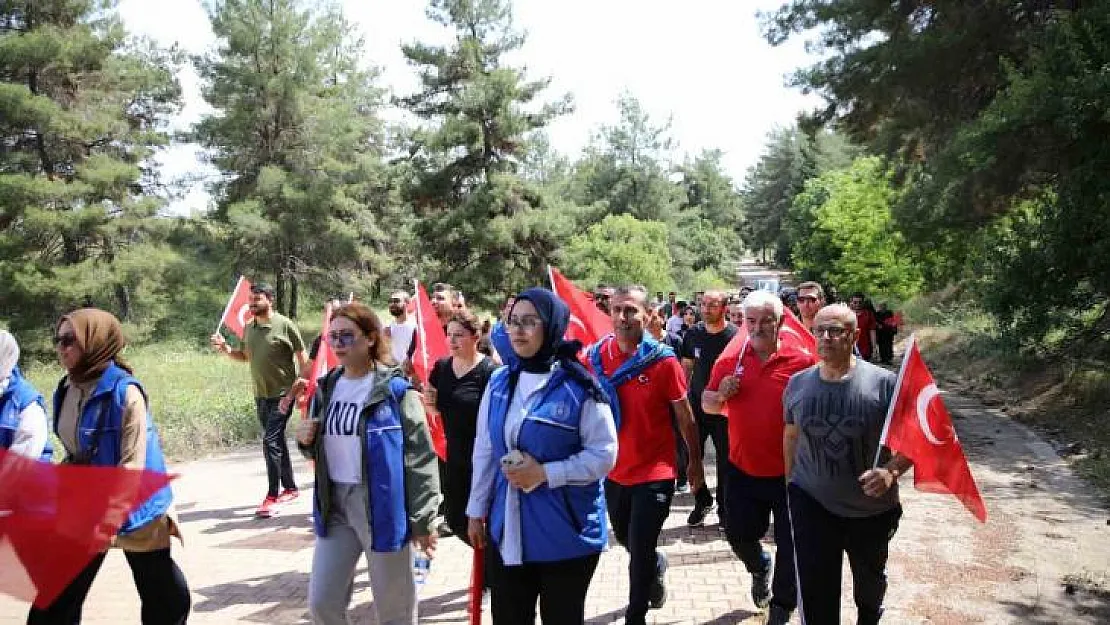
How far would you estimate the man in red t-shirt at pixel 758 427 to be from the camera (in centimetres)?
471

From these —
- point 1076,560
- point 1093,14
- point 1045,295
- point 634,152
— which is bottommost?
point 1076,560

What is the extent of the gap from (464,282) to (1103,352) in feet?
77.8

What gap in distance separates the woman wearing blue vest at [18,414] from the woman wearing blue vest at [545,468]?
2.07 metres

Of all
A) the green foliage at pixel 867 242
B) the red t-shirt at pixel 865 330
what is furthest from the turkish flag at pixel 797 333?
the green foliage at pixel 867 242

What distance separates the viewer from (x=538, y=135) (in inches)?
1352

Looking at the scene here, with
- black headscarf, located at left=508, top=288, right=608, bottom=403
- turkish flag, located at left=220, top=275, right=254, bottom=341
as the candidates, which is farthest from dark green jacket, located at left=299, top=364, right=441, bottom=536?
turkish flag, located at left=220, top=275, right=254, bottom=341

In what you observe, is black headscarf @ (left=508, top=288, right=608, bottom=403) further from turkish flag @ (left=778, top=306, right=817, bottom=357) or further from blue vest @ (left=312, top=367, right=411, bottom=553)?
turkish flag @ (left=778, top=306, right=817, bottom=357)

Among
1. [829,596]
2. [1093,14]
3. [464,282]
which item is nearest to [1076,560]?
[829,596]

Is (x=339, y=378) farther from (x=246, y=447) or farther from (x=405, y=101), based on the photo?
(x=405, y=101)

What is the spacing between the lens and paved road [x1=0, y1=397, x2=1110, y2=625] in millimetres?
5129

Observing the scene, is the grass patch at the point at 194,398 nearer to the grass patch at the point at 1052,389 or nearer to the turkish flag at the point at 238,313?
the turkish flag at the point at 238,313

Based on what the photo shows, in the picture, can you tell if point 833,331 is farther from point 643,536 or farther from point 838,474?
point 643,536

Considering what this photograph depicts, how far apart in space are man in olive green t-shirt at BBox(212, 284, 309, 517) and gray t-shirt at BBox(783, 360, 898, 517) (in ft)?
15.9

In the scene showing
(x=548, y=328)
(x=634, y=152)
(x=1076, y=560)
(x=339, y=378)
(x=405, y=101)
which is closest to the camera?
(x=548, y=328)
